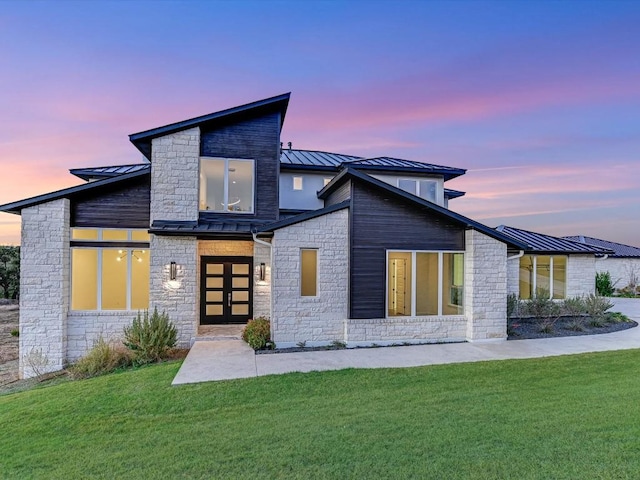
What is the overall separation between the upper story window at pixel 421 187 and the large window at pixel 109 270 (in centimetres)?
1013

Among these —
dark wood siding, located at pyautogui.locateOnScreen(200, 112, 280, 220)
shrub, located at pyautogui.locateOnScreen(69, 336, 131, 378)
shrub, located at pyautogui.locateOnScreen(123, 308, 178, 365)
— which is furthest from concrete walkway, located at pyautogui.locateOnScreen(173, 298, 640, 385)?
dark wood siding, located at pyautogui.locateOnScreen(200, 112, 280, 220)

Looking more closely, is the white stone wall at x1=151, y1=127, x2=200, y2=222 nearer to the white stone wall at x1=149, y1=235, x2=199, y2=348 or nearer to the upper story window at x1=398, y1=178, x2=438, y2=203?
the white stone wall at x1=149, y1=235, x2=199, y2=348

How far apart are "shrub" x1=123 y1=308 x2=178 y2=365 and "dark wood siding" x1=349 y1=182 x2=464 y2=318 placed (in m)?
5.13

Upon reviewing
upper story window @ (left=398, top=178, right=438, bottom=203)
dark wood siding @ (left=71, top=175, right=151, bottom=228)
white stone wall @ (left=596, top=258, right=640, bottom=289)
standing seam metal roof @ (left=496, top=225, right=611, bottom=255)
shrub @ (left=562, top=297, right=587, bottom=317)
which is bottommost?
shrub @ (left=562, top=297, right=587, bottom=317)

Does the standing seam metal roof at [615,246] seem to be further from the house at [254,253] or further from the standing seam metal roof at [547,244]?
the house at [254,253]

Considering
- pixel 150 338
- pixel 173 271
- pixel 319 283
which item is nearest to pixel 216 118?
pixel 173 271

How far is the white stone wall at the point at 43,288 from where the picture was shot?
9.14 metres

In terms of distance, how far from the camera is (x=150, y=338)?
28.9 feet

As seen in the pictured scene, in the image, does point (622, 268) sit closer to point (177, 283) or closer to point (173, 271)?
point (177, 283)

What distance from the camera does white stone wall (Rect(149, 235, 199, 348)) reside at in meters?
9.95

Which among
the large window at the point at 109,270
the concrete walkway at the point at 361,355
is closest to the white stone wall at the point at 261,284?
the concrete walkway at the point at 361,355

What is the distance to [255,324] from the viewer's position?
31.6ft

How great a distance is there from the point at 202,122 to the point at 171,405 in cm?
835

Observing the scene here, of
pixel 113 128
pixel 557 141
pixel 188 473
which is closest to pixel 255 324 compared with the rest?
pixel 188 473
